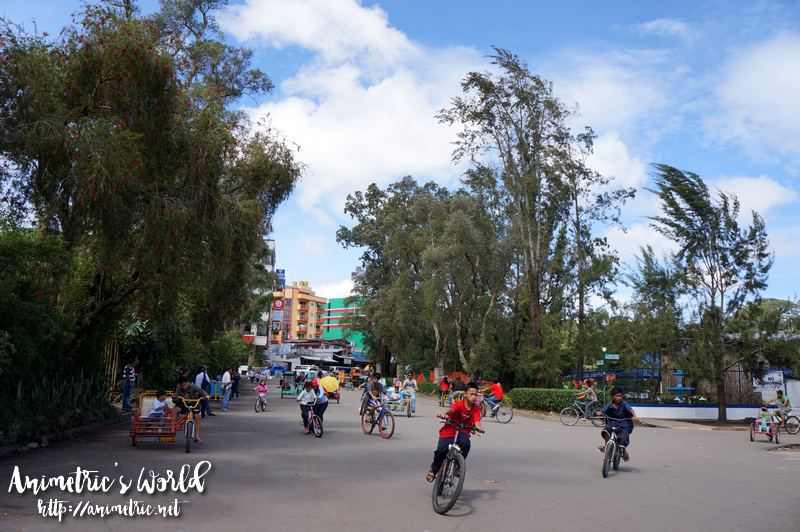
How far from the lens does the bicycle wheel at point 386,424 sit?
14953mm

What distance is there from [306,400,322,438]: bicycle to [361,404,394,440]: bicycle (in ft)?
4.53

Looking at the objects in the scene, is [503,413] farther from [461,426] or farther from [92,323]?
[461,426]

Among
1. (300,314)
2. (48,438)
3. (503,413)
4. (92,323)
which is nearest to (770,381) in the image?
(503,413)

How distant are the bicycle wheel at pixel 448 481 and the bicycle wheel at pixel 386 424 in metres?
7.61

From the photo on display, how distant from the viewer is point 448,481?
7.30 m

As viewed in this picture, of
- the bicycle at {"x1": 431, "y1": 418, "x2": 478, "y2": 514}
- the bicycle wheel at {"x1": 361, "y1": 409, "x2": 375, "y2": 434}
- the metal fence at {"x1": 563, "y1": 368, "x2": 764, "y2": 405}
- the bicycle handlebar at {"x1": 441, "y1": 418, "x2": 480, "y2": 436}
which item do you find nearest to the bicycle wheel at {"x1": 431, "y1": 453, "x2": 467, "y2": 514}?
the bicycle at {"x1": 431, "y1": 418, "x2": 478, "y2": 514}

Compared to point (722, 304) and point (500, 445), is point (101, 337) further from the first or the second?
point (722, 304)

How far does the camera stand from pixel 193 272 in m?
12.3

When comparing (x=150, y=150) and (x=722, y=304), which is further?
(x=722, y=304)

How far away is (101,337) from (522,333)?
2925 centimetres

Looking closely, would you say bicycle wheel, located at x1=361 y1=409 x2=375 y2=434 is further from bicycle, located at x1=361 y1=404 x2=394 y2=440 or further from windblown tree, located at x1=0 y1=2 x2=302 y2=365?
windblown tree, located at x1=0 y1=2 x2=302 y2=365

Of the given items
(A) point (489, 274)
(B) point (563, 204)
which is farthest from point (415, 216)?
(B) point (563, 204)

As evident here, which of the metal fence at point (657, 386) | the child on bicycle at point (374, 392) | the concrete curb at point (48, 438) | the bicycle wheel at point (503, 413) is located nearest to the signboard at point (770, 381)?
the metal fence at point (657, 386)

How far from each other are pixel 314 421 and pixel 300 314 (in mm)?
122008
